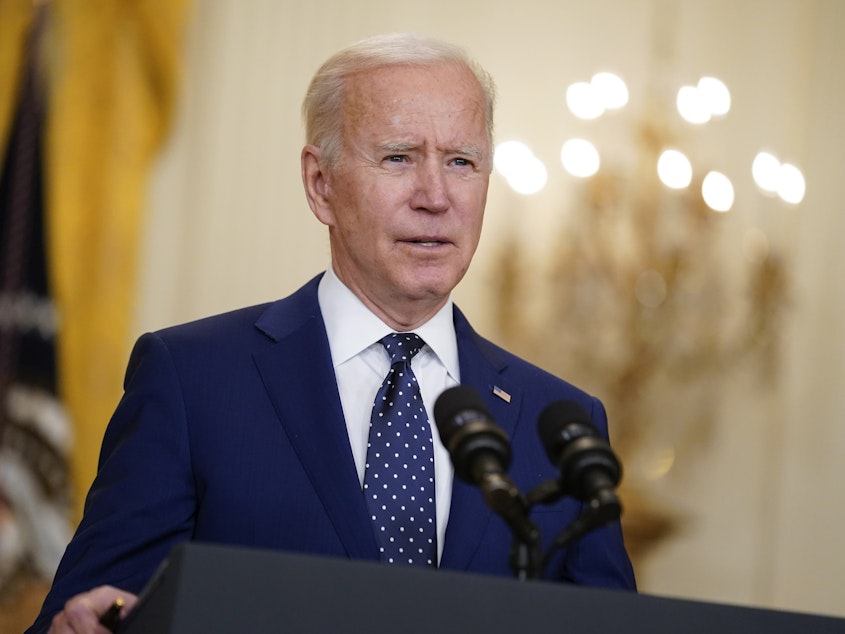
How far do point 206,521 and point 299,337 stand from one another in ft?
1.23

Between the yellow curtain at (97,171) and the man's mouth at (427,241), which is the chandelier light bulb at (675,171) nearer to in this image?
the yellow curtain at (97,171)

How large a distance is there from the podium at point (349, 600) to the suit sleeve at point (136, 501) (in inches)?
24.4

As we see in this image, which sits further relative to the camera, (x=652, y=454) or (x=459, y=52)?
(x=652, y=454)

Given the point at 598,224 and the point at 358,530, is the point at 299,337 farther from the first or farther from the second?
the point at 598,224

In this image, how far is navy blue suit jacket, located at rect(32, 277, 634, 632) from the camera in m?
1.96

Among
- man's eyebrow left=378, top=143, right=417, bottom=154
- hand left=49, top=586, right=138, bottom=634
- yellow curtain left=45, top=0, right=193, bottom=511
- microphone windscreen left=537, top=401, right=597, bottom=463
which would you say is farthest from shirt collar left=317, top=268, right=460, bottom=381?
yellow curtain left=45, top=0, right=193, bottom=511

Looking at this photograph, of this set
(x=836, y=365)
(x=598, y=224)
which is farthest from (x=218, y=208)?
(x=836, y=365)

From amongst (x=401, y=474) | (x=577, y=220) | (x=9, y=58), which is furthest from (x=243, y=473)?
(x=577, y=220)

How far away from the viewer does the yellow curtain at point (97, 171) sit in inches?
183

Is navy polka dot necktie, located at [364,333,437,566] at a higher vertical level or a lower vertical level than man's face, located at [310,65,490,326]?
lower

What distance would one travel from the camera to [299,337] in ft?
7.29

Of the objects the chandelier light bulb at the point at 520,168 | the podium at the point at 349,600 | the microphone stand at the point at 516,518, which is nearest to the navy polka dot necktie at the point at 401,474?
the microphone stand at the point at 516,518

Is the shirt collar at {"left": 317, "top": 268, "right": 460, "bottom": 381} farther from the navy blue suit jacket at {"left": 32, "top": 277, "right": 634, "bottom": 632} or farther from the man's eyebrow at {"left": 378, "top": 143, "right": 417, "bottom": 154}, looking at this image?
the man's eyebrow at {"left": 378, "top": 143, "right": 417, "bottom": 154}

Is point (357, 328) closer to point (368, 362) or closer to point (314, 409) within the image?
point (368, 362)
